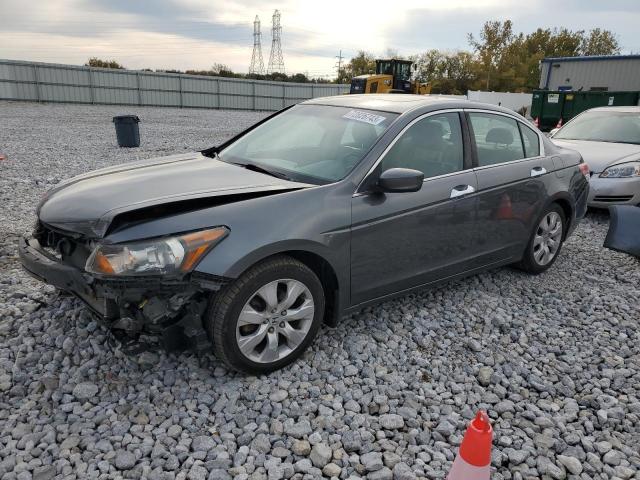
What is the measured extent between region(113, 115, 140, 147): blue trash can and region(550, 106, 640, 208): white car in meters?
9.72

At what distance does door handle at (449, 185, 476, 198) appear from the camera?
12.6 feet

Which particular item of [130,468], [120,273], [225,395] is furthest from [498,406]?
[120,273]

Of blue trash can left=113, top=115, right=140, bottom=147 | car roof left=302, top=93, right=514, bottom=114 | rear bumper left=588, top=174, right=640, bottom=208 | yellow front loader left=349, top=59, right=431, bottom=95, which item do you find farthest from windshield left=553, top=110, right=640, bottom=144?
yellow front loader left=349, top=59, right=431, bottom=95

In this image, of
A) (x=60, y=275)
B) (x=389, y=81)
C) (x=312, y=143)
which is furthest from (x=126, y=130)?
(x=389, y=81)

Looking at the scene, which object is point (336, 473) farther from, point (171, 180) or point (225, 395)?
point (171, 180)

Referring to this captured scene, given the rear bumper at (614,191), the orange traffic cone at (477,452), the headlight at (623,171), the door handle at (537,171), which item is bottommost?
the orange traffic cone at (477,452)

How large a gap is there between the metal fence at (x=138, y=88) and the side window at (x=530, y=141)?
25955 mm

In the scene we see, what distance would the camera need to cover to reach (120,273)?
104 inches

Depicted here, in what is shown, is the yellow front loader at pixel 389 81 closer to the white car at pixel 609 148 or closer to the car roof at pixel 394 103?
the white car at pixel 609 148

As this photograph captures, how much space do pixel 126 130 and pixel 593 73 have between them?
21478 millimetres

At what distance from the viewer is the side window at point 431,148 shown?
359 cm

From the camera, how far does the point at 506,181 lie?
4.27m

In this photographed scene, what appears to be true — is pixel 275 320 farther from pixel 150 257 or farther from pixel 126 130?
pixel 126 130

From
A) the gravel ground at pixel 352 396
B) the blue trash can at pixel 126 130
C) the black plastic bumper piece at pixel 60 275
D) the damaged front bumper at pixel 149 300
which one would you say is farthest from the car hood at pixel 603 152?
the blue trash can at pixel 126 130
